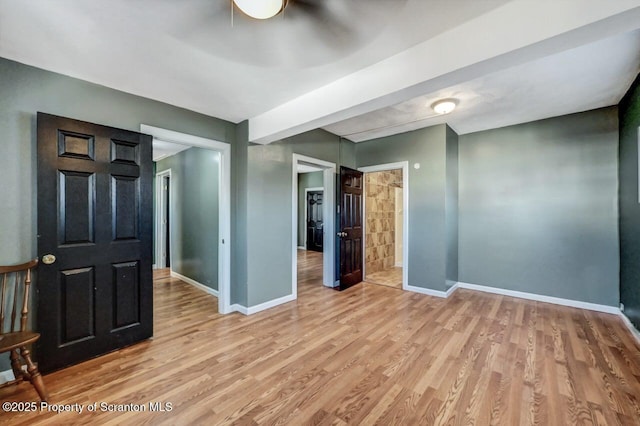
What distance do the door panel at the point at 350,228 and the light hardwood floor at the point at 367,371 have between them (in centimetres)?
124

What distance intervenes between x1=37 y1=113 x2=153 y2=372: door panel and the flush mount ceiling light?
3313mm

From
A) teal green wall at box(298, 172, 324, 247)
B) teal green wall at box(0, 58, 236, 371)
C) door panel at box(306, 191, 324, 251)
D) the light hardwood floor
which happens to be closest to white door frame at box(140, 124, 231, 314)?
the light hardwood floor

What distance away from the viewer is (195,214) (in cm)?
467

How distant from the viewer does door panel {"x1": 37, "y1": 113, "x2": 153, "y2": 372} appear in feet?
6.85

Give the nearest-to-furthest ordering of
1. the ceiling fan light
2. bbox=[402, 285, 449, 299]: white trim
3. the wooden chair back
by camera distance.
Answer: the ceiling fan light
the wooden chair back
bbox=[402, 285, 449, 299]: white trim

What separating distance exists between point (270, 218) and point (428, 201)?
2.54 meters

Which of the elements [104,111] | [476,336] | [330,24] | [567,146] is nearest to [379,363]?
[476,336]

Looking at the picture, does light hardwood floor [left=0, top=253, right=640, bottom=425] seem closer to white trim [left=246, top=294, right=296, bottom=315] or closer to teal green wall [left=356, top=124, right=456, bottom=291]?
white trim [left=246, top=294, right=296, bottom=315]

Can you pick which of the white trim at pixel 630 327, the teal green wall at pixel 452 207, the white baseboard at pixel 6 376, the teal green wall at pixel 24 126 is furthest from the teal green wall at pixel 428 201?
the white baseboard at pixel 6 376

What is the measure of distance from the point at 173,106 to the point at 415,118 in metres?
3.17

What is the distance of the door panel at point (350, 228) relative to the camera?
14.5 feet

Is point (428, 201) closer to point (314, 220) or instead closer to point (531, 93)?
point (531, 93)

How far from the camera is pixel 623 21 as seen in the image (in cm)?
125

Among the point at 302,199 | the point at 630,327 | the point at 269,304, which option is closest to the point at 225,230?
the point at 269,304
